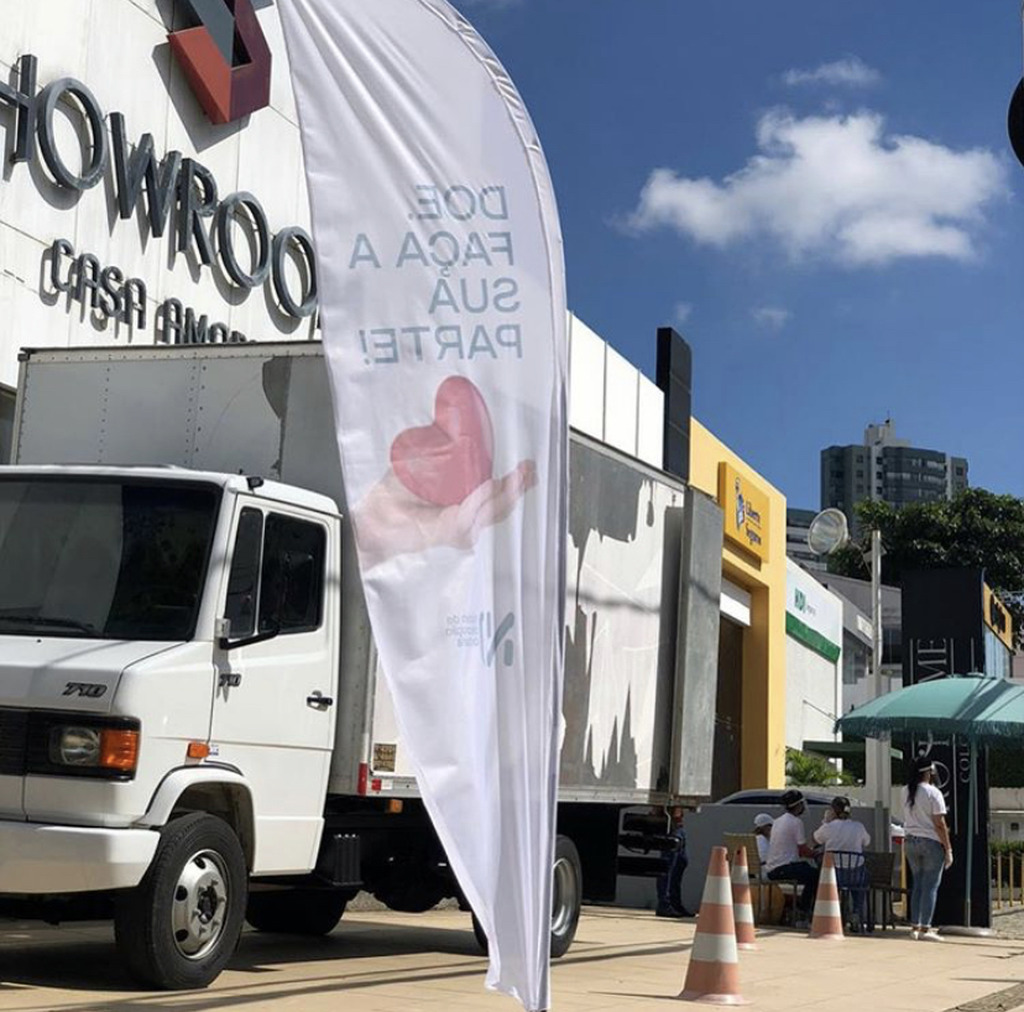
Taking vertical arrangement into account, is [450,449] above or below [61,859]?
above

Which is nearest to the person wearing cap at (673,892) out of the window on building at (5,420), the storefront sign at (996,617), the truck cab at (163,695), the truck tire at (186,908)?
the storefront sign at (996,617)

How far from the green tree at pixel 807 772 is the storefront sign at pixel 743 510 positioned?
6.64 metres

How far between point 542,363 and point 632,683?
5.93 meters

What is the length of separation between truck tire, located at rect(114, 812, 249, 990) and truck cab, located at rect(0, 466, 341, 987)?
10 mm

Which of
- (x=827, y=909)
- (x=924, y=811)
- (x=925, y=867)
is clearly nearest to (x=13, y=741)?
(x=827, y=909)

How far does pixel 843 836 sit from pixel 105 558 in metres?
10.9

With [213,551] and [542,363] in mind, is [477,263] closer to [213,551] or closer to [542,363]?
[542,363]

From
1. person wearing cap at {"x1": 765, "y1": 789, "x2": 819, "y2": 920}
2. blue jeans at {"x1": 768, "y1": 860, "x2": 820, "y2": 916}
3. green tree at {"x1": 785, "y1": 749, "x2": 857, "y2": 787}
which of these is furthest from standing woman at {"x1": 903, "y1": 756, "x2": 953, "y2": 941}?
green tree at {"x1": 785, "y1": 749, "x2": 857, "y2": 787}

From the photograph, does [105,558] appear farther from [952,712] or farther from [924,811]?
[952,712]

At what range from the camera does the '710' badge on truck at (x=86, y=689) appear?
27.3ft

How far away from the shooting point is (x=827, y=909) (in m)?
16.5

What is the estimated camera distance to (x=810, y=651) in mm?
46719

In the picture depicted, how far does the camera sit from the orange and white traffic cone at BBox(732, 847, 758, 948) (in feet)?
42.2

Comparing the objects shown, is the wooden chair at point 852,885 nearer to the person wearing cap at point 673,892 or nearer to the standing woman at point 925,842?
the standing woman at point 925,842
